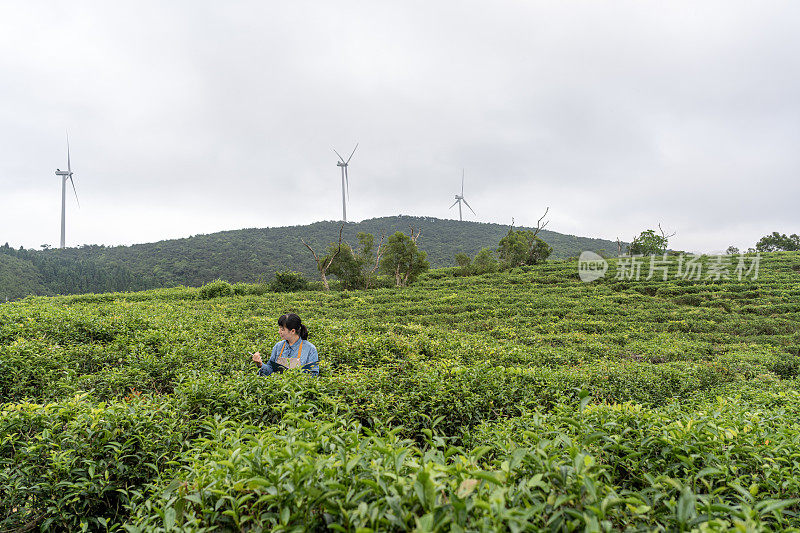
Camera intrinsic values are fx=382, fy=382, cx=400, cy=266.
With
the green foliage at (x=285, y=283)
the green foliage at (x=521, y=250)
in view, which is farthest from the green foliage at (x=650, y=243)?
the green foliage at (x=285, y=283)

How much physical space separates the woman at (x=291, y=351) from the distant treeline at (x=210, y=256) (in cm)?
3361

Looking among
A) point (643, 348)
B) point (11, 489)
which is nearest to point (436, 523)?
point (11, 489)

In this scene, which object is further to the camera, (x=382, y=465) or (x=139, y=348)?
(x=139, y=348)

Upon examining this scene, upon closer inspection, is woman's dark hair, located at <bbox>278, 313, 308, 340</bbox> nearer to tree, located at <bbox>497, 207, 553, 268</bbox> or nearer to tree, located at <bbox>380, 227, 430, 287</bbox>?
tree, located at <bbox>380, 227, 430, 287</bbox>

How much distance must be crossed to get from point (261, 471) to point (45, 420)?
2253 millimetres

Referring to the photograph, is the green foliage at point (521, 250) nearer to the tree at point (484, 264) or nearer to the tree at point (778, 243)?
the tree at point (484, 264)

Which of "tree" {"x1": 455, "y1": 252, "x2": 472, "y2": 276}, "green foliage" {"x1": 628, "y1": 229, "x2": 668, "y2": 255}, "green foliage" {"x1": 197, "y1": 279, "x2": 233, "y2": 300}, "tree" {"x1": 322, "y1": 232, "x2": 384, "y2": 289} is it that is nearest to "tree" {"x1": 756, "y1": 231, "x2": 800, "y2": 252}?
"green foliage" {"x1": 628, "y1": 229, "x2": 668, "y2": 255}

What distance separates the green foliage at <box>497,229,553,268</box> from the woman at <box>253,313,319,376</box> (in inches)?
1405

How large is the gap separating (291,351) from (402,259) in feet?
86.8

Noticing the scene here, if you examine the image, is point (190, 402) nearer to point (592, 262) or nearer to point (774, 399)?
point (774, 399)

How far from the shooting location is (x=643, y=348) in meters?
10.8

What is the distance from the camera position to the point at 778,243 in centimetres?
4428

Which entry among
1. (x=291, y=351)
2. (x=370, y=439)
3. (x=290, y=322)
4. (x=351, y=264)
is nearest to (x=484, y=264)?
(x=351, y=264)

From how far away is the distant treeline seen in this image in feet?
172
